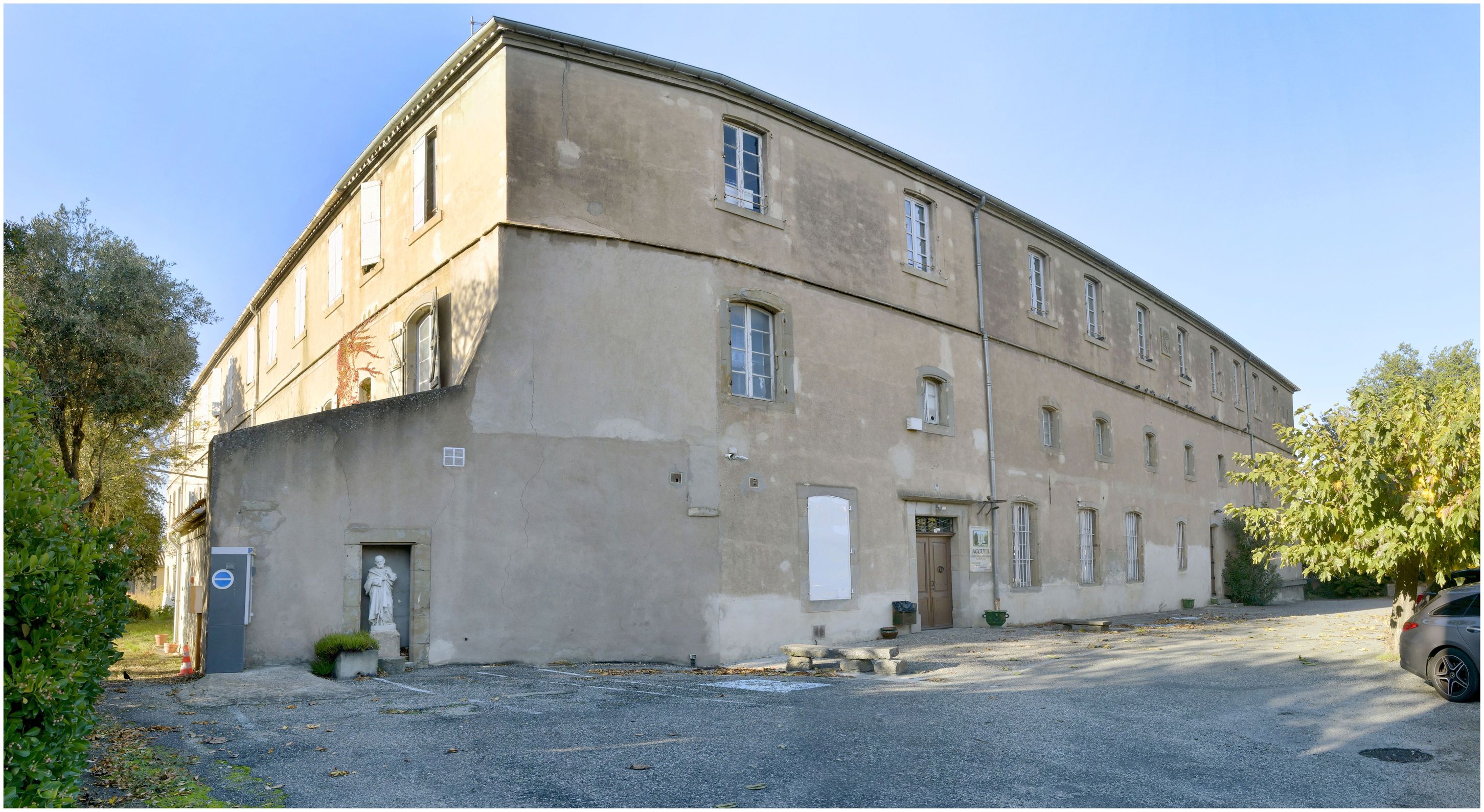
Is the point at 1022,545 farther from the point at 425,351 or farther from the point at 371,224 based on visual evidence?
the point at 371,224

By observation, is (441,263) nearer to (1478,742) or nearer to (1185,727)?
(1185,727)

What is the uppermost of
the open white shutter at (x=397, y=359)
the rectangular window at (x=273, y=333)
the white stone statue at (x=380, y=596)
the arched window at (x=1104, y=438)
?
the rectangular window at (x=273, y=333)

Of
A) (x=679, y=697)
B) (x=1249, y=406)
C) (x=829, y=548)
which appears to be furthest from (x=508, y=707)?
(x=1249, y=406)

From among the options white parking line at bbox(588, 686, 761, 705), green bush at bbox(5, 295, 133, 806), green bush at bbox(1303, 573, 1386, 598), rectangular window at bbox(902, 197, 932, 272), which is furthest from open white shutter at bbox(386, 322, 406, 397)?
green bush at bbox(1303, 573, 1386, 598)

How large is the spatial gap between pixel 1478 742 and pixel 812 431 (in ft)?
31.5

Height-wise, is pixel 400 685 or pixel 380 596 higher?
pixel 380 596

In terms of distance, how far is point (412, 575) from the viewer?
1305 centimetres

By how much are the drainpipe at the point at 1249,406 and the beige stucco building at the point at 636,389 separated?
54.8 ft

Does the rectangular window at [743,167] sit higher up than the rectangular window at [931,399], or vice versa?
the rectangular window at [743,167]

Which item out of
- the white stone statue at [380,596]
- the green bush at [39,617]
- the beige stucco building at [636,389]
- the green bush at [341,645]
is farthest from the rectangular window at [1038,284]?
the green bush at [39,617]

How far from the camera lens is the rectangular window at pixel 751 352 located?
15.6 meters

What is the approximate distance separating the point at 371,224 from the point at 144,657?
965 centimetres

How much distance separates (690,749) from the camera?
7.71 metres

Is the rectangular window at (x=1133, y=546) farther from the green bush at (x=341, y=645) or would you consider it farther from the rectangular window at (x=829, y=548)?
the green bush at (x=341, y=645)
